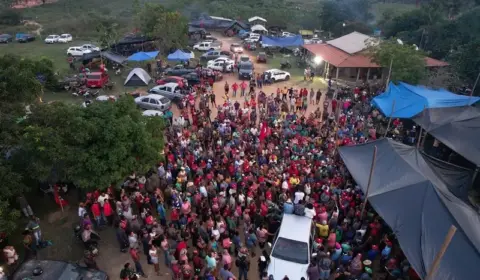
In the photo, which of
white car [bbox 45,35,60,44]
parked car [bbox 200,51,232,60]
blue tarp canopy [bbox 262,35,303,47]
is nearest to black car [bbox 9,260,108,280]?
parked car [bbox 200,51,232,60]

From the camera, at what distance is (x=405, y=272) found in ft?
30.1

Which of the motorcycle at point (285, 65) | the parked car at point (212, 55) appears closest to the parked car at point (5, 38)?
the parked car at point (212, 55)

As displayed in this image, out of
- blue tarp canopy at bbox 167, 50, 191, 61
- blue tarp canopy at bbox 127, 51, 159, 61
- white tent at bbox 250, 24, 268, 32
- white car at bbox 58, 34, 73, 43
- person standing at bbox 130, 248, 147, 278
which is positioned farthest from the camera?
white tent at bbox 250, 24, 268, 32

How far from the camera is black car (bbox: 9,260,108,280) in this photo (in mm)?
8328

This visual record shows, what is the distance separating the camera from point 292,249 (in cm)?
925

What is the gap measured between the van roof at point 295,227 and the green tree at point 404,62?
1475 centimetres

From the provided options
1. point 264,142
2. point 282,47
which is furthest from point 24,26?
point 264,142

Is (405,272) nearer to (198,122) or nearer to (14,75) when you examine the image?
(198,122)

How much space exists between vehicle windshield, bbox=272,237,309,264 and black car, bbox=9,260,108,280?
180 inches

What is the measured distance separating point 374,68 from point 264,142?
1466cm

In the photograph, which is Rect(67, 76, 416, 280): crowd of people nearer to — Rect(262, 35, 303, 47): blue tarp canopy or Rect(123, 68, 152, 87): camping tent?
Rect(123, 68, 152, 87): camping tent

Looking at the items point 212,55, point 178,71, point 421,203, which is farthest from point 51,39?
point 421,203

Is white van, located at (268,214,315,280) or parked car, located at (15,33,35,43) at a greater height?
white van, located at (268,214,315,280)

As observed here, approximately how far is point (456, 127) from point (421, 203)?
703cm
